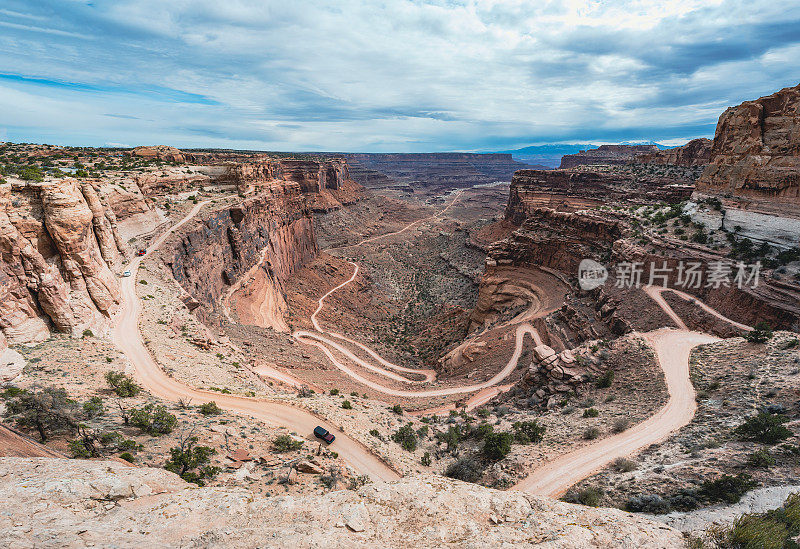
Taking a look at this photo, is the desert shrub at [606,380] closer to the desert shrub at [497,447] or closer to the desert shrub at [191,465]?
the desert shrub at [497,447]

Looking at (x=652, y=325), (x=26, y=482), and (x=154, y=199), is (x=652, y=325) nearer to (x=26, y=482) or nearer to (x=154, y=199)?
(x=26, y=482)

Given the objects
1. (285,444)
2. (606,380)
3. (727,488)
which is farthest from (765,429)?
(285,444)


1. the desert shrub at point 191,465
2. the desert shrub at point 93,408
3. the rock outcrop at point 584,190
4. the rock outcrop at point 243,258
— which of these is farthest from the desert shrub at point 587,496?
the rock outcrop at point 584,190

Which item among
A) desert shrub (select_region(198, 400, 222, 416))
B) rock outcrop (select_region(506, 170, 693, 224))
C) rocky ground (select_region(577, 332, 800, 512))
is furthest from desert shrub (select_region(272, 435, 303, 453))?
rock outcrop (select_region(506, 170, 693, 224))

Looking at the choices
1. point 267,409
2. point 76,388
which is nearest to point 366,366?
point 267,409

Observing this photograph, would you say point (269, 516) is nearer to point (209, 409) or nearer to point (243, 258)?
point (209, 409)

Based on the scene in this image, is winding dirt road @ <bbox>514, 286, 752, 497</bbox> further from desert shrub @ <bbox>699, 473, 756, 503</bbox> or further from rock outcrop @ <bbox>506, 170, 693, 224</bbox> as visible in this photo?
rock outcrop @ <bbox>506, 170, 693, 224</bbox>
